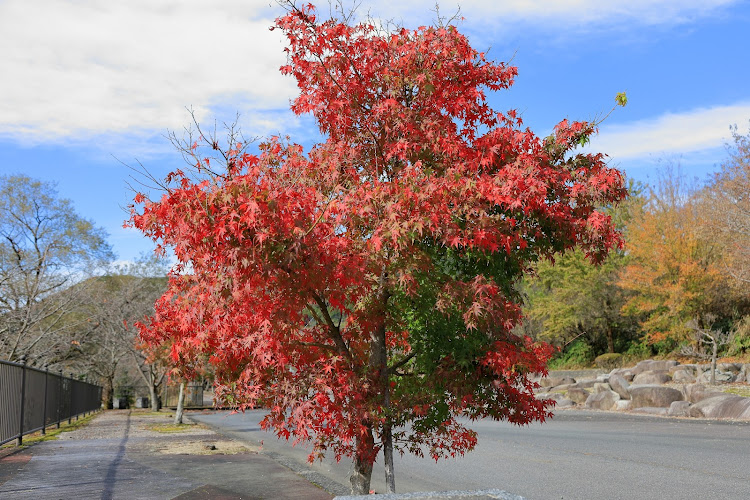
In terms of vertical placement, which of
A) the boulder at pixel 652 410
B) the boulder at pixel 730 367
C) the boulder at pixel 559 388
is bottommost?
the boulder at pixel 652 410

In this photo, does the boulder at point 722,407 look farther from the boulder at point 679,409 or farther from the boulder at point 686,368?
the boulder at point 686,368

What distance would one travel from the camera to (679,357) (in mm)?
37000

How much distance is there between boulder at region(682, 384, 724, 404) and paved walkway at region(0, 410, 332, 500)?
14762mm

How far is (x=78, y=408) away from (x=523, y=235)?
2567 cm

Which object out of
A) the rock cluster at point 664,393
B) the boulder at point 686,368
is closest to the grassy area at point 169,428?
the rock cluster at point 664,393

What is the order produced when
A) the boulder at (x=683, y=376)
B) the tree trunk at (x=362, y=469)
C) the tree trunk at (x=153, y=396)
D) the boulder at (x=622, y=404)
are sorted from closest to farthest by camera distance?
the tree trunk at (x=362, y=469)
the boulder at (x=622, y=404)
the boulder at (x=683, y=376)
the tree trunk at (x=153, y=396)

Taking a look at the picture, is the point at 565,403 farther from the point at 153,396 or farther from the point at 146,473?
the point at 153,396

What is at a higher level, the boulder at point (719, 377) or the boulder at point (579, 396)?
the boulder at point (719, 377)

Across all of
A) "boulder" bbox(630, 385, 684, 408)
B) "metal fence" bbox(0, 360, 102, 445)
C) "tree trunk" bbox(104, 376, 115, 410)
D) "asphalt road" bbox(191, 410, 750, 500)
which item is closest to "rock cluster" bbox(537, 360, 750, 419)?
"boulder" bbox(630, 385, 684, 408)

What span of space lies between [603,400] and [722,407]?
18.6 feet

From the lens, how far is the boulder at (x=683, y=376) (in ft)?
92.6

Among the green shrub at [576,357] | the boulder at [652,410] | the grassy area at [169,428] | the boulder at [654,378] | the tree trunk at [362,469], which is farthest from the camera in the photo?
the green shrub at [576,357]

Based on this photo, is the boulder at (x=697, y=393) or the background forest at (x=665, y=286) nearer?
the boulder at (x=697, y=393)

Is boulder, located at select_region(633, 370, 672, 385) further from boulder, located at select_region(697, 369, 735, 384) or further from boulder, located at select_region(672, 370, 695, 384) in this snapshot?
boulder, located at select_region(697, 369, 735, 384)
